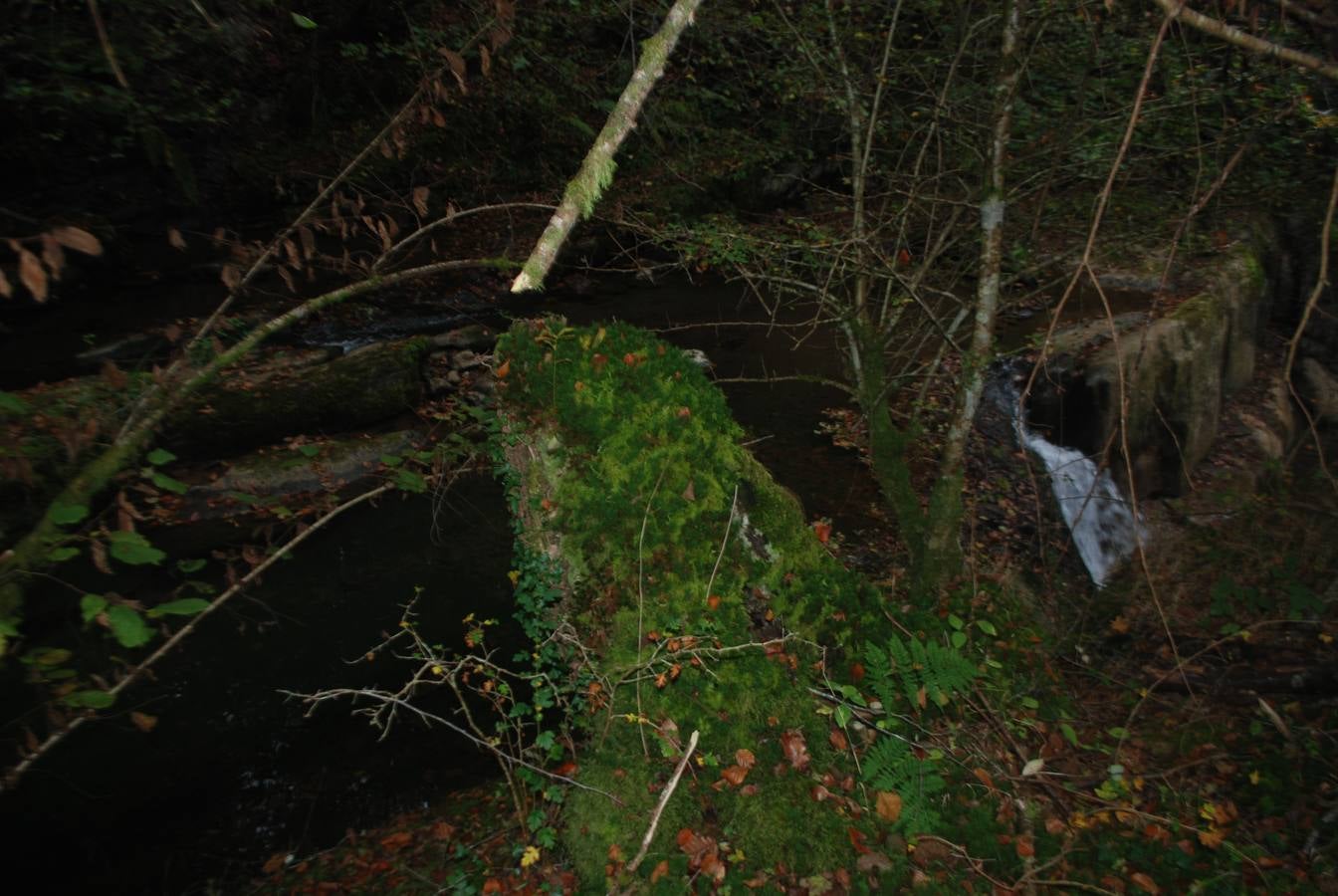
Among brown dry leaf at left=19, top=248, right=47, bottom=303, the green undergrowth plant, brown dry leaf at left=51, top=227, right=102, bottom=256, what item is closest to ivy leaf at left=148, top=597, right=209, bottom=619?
brown dry leaf at left=19, top=248, right=47, bottom=303

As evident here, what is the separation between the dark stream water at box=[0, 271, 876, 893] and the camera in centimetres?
498

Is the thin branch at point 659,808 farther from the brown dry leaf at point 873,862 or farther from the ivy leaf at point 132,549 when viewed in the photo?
the ivy leaf at point 132,549

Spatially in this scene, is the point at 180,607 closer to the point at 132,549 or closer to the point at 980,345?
the point at 132,549

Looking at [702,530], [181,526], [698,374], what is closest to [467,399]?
[181,526]

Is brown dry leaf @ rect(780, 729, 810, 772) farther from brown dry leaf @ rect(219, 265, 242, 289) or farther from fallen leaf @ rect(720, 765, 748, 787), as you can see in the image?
brown dry leaf @ rect(219, 265, 242, 289)

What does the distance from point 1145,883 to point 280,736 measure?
5.76 m

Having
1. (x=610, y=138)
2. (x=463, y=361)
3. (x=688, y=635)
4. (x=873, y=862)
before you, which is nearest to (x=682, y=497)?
(x=688, y=635)

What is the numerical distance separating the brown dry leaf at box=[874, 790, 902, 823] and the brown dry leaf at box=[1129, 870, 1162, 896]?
3.89 ft

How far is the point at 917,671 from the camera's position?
3686mm

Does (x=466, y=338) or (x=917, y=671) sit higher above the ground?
(x=917, y=671)

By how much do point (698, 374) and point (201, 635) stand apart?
5.32 metres

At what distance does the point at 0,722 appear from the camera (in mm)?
5559

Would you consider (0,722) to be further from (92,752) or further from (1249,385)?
(1249,385)

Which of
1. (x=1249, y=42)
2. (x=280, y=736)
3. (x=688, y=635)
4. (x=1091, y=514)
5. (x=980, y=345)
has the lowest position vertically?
(x=280, y=736)
